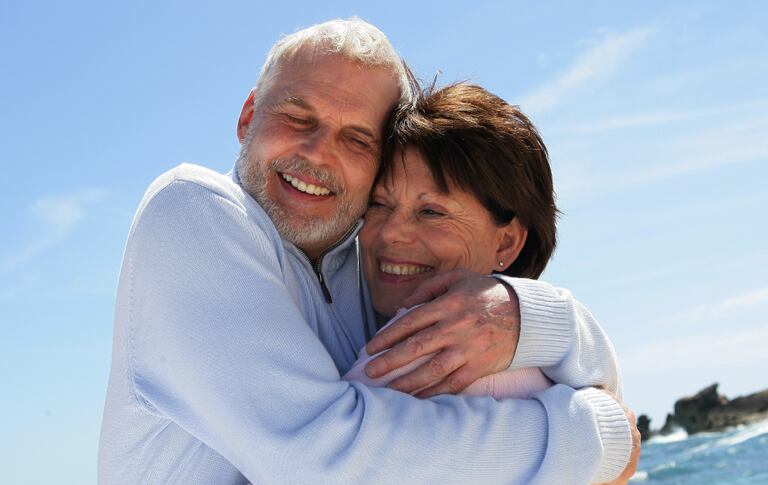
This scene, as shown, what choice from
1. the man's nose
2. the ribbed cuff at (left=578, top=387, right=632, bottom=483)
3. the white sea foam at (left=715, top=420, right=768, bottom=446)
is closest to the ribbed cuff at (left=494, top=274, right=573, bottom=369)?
the ribbed cuff at (left=578, top=387, right=632, bottom=483)

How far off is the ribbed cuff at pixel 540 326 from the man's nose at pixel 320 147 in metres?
0.80

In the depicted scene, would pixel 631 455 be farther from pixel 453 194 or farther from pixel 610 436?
pixel 453 194

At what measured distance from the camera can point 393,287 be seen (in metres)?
3.37

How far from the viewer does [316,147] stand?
3111 millimetres

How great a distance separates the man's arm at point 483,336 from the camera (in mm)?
2484

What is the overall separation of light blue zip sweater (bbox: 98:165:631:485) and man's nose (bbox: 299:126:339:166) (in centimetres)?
52

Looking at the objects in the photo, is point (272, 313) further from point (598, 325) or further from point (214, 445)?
point (598, 325)

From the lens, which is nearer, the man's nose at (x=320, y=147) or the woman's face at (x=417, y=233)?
the man's nose at (x=320, y=147)

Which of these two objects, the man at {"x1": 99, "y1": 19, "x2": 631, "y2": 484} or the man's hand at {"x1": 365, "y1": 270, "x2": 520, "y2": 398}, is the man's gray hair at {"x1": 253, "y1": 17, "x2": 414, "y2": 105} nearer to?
the man at {"x1": 99, "y1": 19, "x2": 631, "y2": 484}

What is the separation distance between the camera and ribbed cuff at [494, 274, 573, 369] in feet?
8.59

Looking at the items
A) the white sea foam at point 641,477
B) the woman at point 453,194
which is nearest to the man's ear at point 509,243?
the woman at point 453,194

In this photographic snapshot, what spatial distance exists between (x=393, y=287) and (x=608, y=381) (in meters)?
0.89

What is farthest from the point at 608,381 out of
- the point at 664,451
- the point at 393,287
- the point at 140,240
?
the point at 664,451

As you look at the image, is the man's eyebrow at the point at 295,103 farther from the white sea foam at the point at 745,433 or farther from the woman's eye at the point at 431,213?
the white sea foam at the point at 745,433
